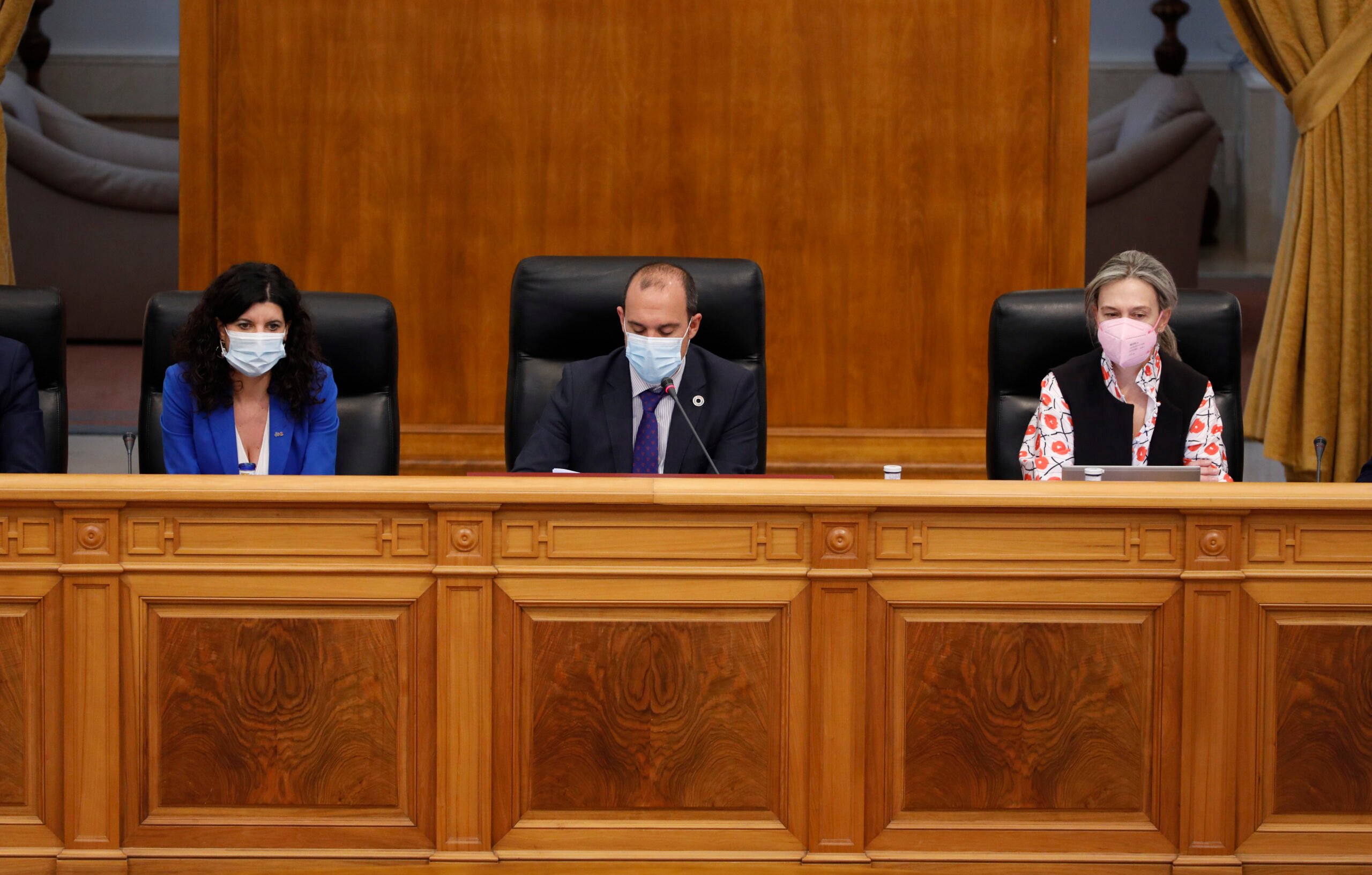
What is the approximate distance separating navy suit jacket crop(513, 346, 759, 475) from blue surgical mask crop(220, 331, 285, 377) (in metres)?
0.47

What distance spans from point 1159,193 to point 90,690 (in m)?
4.88

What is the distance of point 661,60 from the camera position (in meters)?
3.38

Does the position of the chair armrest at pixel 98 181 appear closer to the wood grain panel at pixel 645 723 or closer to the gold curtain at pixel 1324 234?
the gold curtain at pixel 1324 234

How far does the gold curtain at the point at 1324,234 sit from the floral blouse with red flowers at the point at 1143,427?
1273mm

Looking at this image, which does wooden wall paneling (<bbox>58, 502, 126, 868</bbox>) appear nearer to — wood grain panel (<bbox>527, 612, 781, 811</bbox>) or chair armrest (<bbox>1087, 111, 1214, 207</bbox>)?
wood grain panel (<bbox>527, 612, 781, 811</bbox>)

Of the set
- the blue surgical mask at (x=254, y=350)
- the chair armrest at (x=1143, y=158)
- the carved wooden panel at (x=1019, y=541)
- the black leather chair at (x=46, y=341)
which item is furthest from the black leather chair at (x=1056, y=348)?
the chair armrest at (x=1143, y=158)

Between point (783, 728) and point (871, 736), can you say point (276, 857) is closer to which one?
point (783, 728)

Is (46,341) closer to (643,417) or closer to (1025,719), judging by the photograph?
(643,417)

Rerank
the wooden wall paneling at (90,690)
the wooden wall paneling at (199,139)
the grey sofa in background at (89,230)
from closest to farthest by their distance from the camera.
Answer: the wooden wall paneling at (90,690), the wooden wall paneling at (199,139), the grey sofa in background at (89,230)

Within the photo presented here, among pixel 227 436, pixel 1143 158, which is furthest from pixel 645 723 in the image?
pixel 1143 158

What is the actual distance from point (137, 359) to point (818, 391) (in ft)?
11.0

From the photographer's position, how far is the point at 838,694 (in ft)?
5.72

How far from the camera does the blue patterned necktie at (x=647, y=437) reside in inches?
93.5

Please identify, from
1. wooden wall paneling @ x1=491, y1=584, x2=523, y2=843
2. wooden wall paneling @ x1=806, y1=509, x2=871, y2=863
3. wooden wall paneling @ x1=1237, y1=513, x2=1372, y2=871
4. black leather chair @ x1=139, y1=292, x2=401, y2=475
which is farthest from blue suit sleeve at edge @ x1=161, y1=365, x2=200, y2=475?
wooden wall paneling @ x1=1237, y1=513, x2=1372, y2=871
